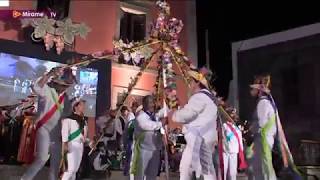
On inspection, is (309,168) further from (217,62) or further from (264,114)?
(217,62)

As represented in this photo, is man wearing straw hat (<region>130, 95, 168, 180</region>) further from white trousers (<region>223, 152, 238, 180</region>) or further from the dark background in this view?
the dark background

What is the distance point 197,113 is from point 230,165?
172 centimetres

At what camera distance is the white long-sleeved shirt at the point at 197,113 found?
27.4ft

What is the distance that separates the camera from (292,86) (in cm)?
1634

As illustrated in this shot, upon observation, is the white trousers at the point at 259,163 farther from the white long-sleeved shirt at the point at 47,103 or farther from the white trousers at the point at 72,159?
the white long-sleeved shirt at the point at 47,103

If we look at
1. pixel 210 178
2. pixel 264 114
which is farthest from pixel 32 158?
pixel 264 114

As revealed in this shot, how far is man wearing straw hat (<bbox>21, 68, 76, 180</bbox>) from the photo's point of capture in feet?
27.4

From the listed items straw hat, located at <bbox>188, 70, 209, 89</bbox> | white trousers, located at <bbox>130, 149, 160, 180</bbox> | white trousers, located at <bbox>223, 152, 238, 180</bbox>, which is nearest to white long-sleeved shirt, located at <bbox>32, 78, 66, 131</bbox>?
white trousers, located at <bbox>130, 149, 160, 180</bbox>

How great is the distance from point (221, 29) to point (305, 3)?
301 cm

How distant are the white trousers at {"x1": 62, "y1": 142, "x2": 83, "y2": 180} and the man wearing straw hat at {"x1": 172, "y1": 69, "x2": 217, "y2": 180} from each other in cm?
158

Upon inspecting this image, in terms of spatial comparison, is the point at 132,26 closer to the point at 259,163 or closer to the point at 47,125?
the point at 259,163

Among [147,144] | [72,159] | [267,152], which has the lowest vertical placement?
[72,159]

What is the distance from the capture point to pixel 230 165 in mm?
9680

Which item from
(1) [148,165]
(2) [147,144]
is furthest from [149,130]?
(1) [148,165]
